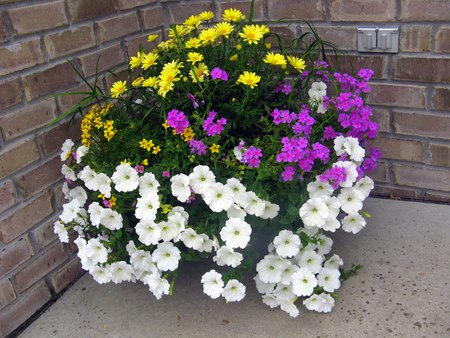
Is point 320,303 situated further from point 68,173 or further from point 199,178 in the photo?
point 68,173

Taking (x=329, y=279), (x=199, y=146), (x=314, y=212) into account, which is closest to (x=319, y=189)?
(x=314, y=212)

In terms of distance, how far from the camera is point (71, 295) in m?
1.98

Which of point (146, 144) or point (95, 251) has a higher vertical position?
point (146, 144)

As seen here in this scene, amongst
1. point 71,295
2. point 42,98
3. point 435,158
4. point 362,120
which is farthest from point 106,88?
point 435,158

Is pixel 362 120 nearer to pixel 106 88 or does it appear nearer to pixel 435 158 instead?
pixel 435 158

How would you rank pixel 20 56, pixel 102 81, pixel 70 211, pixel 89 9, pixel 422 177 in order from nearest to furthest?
1. pixel 20 56
2. pixel 70 211
3. pixel 89 9
4. pixel 102 81
5. pixel 422 177

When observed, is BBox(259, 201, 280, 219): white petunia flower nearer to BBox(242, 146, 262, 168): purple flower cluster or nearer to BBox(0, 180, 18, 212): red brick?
BBox(242, 146, 262, 168): purple flower cluster

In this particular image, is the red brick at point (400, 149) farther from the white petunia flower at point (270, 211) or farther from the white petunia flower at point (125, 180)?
the white petunia flower at point (125, 180)

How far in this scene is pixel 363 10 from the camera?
2.04 m

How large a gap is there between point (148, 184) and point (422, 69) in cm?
111

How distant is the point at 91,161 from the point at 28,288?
1.60ft

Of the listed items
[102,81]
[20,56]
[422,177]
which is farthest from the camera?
[422,177]

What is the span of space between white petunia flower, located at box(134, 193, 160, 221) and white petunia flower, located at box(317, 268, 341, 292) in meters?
0.57

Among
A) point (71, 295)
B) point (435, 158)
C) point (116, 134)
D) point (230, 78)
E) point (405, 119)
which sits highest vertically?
point (230, 78)
